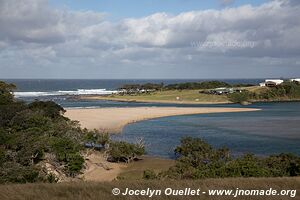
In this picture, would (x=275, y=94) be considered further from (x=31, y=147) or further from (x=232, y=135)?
(x=31, y=147)

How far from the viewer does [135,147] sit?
39031mm

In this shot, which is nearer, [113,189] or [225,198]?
[225,198]

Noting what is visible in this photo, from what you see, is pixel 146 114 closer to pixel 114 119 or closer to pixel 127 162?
pixel 114 119

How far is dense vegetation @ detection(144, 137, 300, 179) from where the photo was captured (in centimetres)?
2017

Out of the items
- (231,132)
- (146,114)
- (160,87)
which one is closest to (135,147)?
(231,132)

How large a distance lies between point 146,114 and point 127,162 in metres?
54.1

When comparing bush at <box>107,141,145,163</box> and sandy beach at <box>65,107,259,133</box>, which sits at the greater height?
bush at <box>107,141,145,163</box>

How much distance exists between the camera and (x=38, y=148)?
2947cm

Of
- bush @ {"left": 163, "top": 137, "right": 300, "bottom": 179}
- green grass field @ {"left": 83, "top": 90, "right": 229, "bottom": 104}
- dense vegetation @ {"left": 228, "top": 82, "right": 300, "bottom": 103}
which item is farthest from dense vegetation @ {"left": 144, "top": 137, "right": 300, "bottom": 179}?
dense vegetation @ {"left": 228, "top": 82, "right": 300, "bottom": 103}

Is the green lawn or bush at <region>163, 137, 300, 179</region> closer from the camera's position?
bush at <region>163, 137, 300, 179</region>

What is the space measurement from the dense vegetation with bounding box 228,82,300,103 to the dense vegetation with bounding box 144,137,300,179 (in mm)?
103657

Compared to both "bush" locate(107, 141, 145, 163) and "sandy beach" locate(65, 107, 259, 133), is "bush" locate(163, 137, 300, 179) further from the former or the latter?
"sandy beach" locate(65, 107, 259, 133)

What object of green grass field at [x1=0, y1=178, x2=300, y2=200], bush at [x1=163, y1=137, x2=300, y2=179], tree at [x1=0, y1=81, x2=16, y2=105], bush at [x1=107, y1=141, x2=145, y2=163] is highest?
tree at [x1=0, y1=81, x2=16, y2=105]

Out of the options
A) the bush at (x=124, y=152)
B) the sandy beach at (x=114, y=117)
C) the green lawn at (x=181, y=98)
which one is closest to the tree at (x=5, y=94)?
the sandy beach at (x=114, y=117)
